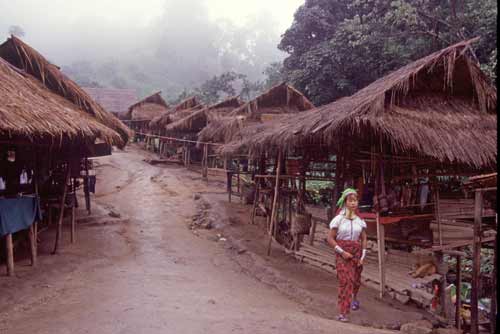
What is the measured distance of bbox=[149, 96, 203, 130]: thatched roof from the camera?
83.2ft

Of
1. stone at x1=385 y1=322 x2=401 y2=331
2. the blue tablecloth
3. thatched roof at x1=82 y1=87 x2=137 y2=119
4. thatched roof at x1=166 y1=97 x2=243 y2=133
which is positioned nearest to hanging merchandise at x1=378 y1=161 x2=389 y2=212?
stone at x1=385 y1=322 x2=401 y2=331

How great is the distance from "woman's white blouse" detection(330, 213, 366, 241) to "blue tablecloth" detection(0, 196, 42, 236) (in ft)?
17.3

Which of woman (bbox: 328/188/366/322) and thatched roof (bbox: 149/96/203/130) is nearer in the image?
woman (bbox: 328/188/366/322)

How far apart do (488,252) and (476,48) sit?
691 centimetres

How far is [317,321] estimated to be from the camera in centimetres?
552

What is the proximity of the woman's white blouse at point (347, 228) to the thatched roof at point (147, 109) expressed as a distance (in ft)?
87.7

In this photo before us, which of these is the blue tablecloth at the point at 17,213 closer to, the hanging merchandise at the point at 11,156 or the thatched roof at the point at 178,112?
the hanging merchandise at the point at 11,156

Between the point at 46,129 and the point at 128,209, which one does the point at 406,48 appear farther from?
the point at 46,129

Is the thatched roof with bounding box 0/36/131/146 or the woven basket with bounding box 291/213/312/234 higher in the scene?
the thatched roof with bounding box 0/36/131/146

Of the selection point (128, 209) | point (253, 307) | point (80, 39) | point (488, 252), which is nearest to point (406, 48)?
point (488, 252)

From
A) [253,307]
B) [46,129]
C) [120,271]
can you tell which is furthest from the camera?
[120,271]

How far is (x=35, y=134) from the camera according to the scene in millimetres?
7430

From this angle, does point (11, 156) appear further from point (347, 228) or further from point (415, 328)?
point (415, 328)

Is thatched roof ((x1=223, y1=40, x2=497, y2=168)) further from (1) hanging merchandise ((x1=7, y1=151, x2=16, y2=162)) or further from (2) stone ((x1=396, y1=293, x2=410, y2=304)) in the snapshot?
(1) hanging merchandise ((x1=7, y1=151, x2=16, y2=162))
